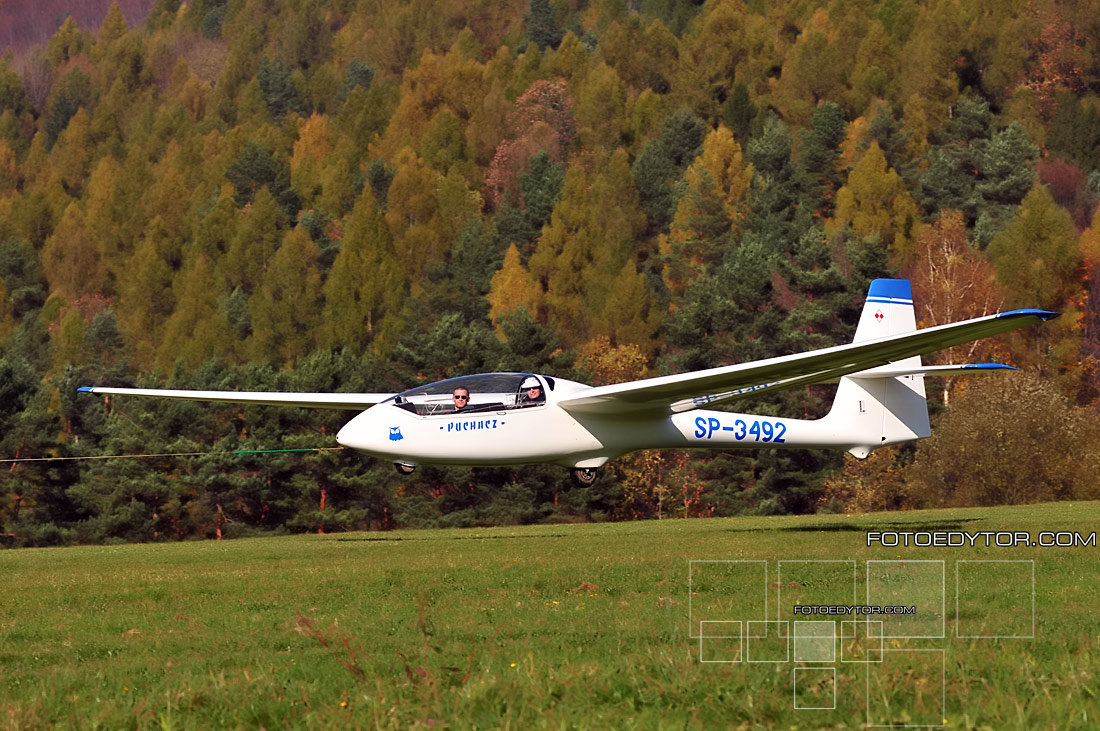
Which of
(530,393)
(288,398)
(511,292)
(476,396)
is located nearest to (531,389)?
(530,393)

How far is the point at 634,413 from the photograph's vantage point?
24.5m

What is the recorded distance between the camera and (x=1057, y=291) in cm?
8519

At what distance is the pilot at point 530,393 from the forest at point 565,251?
1724 centimetres

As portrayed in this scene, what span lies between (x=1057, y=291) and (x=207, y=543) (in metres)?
66.4

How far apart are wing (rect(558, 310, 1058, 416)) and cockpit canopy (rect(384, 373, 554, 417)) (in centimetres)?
65

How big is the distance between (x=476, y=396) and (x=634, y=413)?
2823 millimetres

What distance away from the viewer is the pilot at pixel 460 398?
904 inches

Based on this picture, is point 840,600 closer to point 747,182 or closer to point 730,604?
point 730,604

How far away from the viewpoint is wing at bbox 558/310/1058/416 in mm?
20078

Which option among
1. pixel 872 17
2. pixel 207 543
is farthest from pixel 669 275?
pixel 207 543
